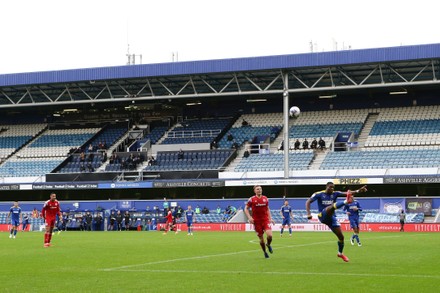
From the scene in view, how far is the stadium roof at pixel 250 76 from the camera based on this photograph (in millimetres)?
53562

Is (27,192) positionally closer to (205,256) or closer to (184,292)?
(205,256)

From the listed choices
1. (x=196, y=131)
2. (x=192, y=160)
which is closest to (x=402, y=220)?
(x=192, y=160)

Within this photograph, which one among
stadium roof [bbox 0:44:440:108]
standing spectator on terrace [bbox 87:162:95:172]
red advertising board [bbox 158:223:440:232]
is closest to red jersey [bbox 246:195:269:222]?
red advertising board [bbox 158:223:440:232]

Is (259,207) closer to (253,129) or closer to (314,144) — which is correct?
(314,144)

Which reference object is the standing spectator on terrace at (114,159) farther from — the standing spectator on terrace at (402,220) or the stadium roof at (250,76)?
the standing spectator on terrace at (402,220)

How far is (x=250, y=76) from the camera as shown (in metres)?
59.8

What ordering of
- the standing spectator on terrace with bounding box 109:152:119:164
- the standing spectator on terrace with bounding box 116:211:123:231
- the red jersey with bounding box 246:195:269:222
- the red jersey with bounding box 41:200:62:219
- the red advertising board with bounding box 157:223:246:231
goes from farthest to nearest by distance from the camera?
the standing spectator on terrace with bounding box 109:152:119:164, the standing spectator on terrace with bounding box 116:211:123:231, the red advertising board with bounding box 157:223:246:231, the red jersey with bounding box 41:200:62:219, the red jersey with bounding box 246:195:269:222

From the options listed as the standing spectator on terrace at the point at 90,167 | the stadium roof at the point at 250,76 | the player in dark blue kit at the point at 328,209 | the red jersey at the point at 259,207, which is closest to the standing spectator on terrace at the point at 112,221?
the standing spectator on terrace at the point at 90,167

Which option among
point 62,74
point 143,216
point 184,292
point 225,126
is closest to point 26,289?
point 184,292

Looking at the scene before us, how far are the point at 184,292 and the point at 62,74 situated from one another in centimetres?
5084

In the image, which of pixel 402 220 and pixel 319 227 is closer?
pixel 402 220

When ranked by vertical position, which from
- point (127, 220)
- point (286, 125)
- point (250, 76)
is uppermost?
point (250, 76)

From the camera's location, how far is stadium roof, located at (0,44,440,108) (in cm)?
5356

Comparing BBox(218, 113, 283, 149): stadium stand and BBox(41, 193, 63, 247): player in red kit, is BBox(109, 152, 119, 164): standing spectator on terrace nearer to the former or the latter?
BBox(218, 113, 283, 149): stadium stand
